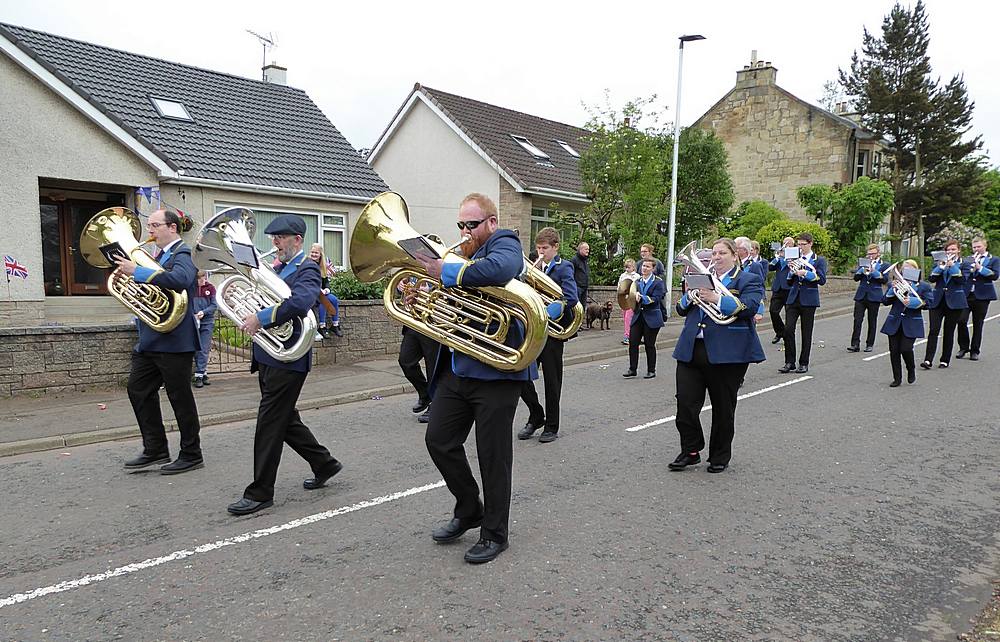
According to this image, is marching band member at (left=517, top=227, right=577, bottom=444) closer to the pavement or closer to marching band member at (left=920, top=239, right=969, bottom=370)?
the pavement

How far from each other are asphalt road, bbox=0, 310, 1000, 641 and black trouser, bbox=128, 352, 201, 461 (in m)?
0.28

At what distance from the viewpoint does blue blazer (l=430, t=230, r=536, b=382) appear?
12.7ft

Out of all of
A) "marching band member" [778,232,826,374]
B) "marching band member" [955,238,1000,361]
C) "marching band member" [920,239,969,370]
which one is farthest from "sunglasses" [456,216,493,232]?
"marching band member" [955,238,1000,361]

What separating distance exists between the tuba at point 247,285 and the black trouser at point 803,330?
820 centimetres

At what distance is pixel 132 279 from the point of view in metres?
5.88

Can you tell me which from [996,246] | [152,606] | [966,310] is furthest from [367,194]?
[996,246]

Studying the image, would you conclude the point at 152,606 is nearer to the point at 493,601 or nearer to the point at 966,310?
the point at 493,601

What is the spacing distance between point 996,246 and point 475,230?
1955 inches

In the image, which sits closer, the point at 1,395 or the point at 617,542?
the point at 617,542

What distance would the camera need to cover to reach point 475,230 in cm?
416

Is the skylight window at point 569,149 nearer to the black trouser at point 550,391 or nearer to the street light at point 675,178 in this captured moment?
the street light at point 675,178

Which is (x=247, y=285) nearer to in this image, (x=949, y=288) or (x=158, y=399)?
(x=158, y=399)

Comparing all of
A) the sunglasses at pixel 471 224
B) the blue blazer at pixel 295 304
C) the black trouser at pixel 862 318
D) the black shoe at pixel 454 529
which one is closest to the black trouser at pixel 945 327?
the black trouser at pixel 862 318

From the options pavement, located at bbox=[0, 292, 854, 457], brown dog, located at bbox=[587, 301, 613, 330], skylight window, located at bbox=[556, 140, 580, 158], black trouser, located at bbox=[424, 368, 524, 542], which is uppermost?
skylight window, located at bbox=[556, 140, 580, 158]
